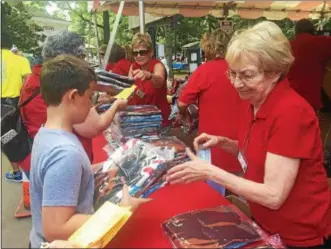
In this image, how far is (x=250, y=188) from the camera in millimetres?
1135

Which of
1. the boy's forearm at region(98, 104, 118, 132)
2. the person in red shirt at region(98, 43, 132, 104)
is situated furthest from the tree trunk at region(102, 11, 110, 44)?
the boy's forearm at region(98, 104, 118, 132)

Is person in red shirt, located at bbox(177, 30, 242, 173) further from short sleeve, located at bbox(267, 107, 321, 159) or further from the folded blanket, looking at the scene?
short sleeve, located at bbox(267, 107, 321, 159)

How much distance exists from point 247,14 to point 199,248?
17.7 ft

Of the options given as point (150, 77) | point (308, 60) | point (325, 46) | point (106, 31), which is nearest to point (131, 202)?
point (150, 77)

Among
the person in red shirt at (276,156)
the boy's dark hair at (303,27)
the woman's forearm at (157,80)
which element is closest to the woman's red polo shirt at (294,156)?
the person in red shirt at (276,156)

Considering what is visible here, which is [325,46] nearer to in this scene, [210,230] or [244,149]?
[244,149]

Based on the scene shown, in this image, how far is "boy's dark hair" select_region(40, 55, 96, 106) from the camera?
1.01 m

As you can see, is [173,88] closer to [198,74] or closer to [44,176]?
[198,74]

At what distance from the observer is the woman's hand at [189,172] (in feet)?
3.68

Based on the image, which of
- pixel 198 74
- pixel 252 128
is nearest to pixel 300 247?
pixel 252 128

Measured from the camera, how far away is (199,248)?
0.94 m

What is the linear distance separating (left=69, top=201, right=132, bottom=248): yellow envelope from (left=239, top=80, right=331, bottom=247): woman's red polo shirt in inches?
19.9

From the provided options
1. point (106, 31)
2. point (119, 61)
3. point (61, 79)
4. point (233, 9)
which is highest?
point (233, 9)

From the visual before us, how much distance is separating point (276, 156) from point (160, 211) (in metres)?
0.41
